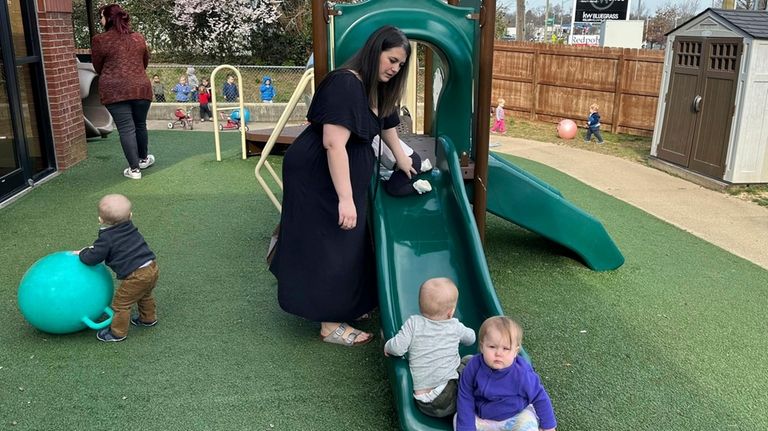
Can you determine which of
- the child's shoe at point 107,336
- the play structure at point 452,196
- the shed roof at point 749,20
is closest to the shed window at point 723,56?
the shed roof at point 749,20

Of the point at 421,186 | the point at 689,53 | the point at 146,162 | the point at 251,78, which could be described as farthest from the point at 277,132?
the point at 251,78

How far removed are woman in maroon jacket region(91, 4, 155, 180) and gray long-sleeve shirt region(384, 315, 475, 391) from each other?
5.70m

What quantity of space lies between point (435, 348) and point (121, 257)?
1876 mm

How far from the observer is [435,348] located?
2.99m

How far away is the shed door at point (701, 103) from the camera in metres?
8.66

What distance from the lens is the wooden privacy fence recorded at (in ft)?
43.3

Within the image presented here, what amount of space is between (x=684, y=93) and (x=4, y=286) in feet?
27.9

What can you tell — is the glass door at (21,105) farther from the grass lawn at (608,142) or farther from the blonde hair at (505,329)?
the grass lawn at (608,142)

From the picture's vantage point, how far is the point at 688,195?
8.39m

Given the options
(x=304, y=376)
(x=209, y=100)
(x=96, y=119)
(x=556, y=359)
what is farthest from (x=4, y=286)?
(x=209, y=100)

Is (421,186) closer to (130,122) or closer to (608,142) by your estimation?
(130,122)

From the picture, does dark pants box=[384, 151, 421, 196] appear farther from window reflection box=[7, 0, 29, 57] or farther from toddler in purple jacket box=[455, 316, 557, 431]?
window reflection box=[7, 0, 29, 57]

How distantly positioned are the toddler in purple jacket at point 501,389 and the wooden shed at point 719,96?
23.1 ft

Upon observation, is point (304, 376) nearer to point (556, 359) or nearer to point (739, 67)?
point (556, 359)
